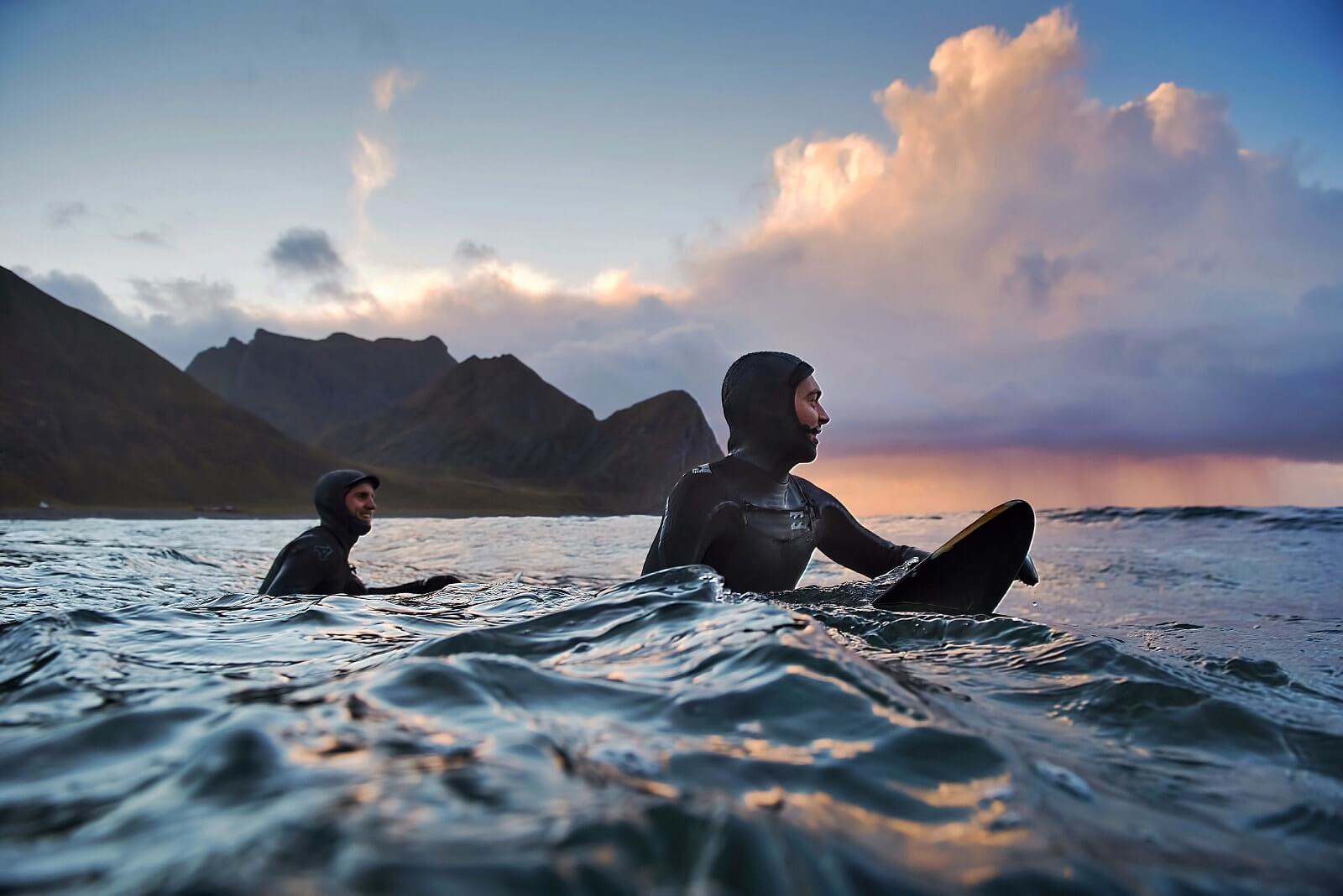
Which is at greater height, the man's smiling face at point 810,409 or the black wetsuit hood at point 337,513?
the man's smiling face at point 810,409

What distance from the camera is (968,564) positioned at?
5.58m

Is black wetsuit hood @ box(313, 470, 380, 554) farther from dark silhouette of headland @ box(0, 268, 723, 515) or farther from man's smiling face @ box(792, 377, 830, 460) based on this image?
dark silhouette of headland @ box(0, 268, 723, 515)

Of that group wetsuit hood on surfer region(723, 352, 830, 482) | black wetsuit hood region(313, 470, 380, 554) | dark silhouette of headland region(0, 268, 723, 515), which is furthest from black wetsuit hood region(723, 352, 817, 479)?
dark silhouette of headland region(0, 268, 723, 515)

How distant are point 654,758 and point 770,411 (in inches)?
177

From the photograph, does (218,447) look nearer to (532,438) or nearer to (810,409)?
(532,438)

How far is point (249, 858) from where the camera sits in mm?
1362

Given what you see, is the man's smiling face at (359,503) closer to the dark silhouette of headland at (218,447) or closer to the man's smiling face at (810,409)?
the man's smiling face at (810,409)

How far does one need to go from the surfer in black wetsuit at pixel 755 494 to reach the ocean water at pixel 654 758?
133 cm

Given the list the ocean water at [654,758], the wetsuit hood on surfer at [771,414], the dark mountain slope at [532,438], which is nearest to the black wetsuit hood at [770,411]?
the wetsuit hood on surfer at [771,414]

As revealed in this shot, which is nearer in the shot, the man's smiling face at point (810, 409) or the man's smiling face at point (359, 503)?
the man's smiling face at point (810, 409)

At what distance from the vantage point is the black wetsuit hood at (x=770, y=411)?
6.21 meters

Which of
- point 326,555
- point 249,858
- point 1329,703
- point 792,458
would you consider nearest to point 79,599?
point 326,555

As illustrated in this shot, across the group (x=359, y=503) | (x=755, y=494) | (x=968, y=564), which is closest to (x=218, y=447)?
(x=359, y=503)

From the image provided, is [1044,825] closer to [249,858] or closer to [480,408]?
[249,858]
